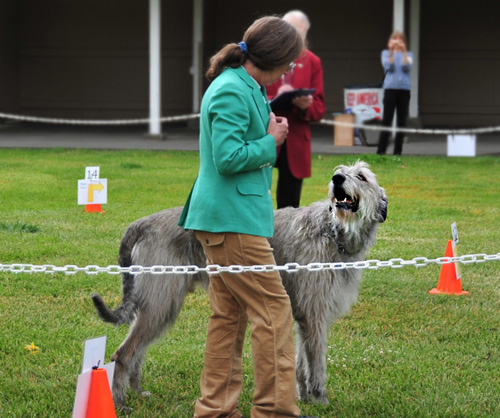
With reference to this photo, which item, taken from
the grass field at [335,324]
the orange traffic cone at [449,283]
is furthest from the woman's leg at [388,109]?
the orange traffic cone at [449,283]

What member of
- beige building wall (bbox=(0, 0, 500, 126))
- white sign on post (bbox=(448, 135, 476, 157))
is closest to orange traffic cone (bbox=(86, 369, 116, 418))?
white sign on post (bbox=(448, 135, 476, 157))

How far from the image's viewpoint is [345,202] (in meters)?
4.70

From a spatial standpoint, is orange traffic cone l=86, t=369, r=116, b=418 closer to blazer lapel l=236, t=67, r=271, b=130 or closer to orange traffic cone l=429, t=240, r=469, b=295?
blazer lapel l=236, t=67, r=271, b=130

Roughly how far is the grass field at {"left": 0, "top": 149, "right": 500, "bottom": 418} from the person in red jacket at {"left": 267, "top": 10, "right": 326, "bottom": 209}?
1.08m

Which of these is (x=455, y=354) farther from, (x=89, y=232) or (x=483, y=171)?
(x=483, y=171)

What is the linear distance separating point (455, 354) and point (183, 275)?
2.07 metres

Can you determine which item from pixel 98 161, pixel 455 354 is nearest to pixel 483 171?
pixel 98 161

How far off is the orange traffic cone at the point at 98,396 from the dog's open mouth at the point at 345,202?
1.63 metres

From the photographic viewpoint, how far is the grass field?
16.0 ft

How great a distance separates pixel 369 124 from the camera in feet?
59.9

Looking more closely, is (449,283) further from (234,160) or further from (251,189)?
(234,160)

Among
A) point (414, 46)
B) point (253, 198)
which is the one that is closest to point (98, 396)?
point (253, 198)

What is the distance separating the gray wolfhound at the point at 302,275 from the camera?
15.5 ft

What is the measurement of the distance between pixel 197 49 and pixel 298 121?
609 inches
